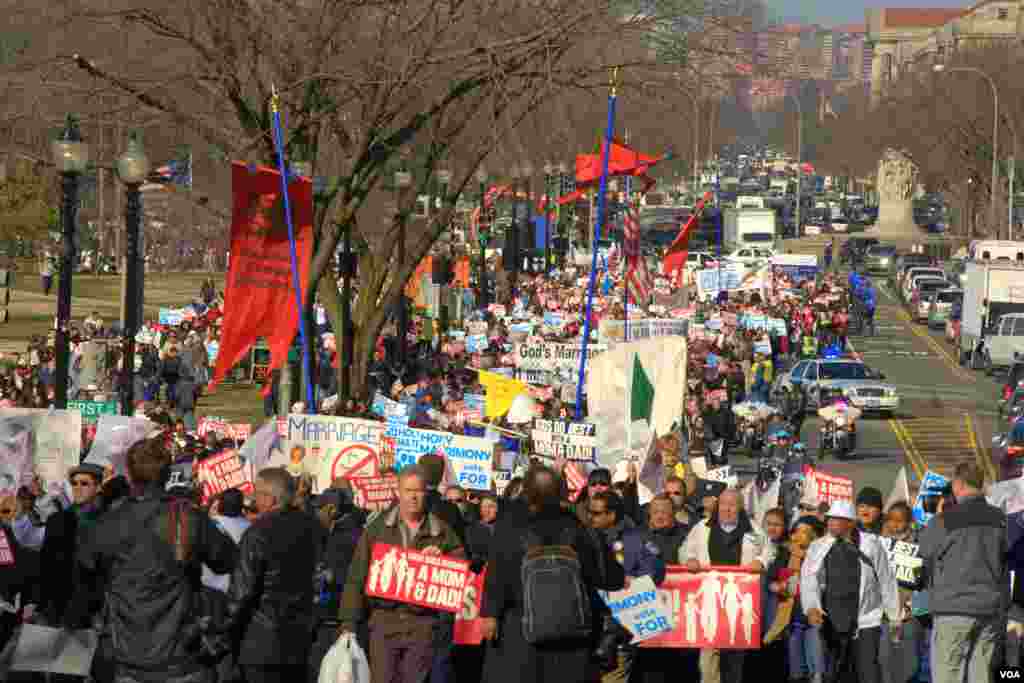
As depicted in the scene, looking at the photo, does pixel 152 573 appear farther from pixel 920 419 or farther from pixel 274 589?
pixel 920 419

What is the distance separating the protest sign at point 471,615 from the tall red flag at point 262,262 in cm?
790

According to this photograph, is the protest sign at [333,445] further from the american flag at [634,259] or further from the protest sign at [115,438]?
the american flag at [634,259]

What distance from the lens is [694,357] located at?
37.6 metres

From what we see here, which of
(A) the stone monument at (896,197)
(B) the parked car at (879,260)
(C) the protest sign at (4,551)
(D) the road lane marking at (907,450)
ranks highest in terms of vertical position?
(A) the stone monument at (896,197)

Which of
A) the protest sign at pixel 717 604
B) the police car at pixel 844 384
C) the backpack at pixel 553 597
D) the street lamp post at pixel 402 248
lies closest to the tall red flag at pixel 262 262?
the street lamp post at pixel 402 248

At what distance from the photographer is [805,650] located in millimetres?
13109

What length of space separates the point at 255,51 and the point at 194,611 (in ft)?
47.1

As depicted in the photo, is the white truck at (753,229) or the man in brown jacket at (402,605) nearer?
the man in brown jacket at (402,605)

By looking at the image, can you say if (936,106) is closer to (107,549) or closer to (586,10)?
(586,10)

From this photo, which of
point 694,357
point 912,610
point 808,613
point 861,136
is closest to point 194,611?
point 808,613

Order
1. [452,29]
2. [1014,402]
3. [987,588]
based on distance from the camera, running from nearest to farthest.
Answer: [987,588] < [452,29] < [1014,402]

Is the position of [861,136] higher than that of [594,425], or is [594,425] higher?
[861,136]

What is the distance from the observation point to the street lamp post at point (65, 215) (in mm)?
20703

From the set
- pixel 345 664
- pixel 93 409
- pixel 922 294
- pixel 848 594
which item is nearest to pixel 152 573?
pixel 345 664
